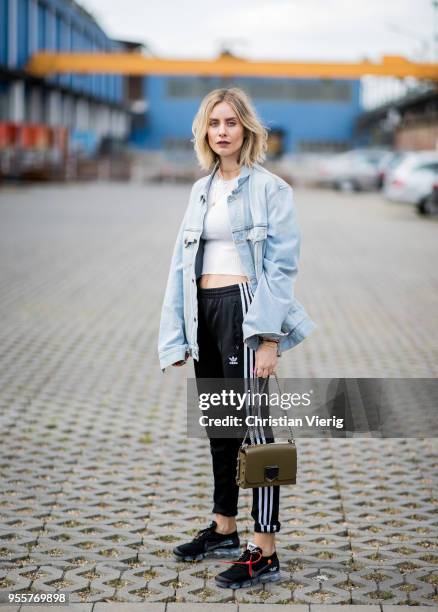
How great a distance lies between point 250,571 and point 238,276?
1.10m

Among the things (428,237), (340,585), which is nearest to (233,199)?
(340,585)

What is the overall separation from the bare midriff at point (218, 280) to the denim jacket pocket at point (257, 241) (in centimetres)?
8

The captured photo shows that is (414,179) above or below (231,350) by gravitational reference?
below

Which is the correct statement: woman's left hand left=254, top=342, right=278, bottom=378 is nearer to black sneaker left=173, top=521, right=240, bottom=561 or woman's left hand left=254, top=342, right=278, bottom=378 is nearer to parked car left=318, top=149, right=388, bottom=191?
black sneaker left=173, top=521, right=240, bottom=561

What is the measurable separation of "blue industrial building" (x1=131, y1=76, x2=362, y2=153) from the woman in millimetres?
72350

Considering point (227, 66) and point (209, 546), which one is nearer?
point (209, 546)

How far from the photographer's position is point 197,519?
4930 millimetres

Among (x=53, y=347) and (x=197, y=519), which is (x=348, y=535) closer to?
(x=197, y=519)

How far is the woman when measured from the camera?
157 inches

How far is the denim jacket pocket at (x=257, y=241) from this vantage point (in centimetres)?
397

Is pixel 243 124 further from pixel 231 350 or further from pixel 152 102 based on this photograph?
pixel 152 102

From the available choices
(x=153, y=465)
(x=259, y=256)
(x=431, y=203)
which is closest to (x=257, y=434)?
(x=259, y=256)

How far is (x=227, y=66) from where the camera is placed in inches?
2050

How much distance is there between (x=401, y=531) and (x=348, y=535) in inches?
9.8
